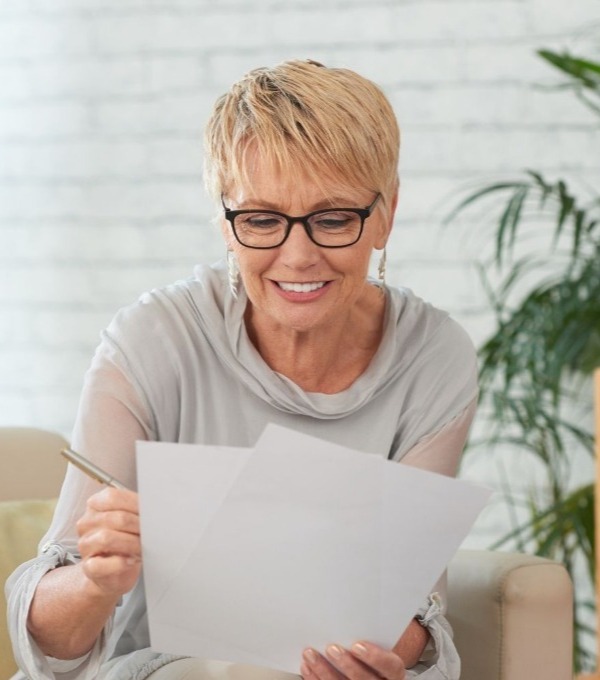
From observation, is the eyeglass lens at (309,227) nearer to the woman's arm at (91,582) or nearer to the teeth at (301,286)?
the teeth at (301,286)

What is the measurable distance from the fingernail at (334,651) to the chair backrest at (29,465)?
783mm

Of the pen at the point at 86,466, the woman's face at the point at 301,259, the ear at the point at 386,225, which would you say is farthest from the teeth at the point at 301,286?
the pen at the point at 86,466

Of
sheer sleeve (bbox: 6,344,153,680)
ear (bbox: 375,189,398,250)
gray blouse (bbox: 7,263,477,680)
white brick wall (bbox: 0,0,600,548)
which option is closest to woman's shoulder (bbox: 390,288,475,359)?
gray blouse (bbox: 7,263,477,680)

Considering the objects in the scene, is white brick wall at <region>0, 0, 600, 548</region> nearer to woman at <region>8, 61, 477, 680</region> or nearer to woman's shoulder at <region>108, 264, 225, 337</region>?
woman at <region>8, 61, 477, 680</region>

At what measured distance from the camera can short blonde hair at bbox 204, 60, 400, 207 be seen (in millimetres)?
1417

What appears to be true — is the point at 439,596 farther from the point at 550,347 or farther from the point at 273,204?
the point at 550,347

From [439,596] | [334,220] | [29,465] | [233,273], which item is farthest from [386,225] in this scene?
[29,465]

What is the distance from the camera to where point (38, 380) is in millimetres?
2963

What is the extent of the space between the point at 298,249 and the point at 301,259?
0.01m

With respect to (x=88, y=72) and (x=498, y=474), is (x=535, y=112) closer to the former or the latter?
(x=498, y=474)

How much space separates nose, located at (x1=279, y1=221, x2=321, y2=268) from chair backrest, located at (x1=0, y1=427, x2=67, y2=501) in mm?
657

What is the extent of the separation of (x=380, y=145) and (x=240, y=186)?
18 cm

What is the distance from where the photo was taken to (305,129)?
1422 millimetres

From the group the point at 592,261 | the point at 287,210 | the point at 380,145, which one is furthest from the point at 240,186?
the point at 592,261
